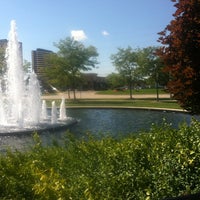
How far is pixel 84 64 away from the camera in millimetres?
58562

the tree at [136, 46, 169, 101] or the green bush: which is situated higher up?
the tree at [136, 46, 169, 101]

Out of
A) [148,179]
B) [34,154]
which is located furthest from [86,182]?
[34,154]

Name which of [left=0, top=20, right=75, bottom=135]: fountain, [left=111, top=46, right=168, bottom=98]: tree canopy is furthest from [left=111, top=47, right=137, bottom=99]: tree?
[left=0, top=20, right=75, bottom=135]: fountain

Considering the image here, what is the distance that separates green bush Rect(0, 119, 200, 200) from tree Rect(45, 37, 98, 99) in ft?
162

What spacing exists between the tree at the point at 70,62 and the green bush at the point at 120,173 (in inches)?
1942

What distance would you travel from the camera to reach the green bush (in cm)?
614

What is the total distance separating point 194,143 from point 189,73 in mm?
1645

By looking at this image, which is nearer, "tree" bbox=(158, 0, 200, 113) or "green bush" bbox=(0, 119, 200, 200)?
"green bush" bbox=(0, 119, 200, 200)

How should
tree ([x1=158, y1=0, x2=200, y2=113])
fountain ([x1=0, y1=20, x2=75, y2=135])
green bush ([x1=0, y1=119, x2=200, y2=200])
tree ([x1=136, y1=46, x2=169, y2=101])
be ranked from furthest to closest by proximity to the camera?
1. tree ([x1=136, y1=46, x2=169, y2=101])
2. fountain ([x1=0, y1=20, x2=75, y2=135])
3. tree ([x1=158, y1=0, x2=200, y2=113])
4. green bush ([x1=0, y1=119, x2=200, y2=200])

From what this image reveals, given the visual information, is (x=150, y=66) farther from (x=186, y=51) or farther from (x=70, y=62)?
(x=186, y=51)

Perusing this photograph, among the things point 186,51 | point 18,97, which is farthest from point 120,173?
point 18,97

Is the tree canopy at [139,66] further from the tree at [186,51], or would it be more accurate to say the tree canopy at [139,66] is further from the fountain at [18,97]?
the tree at [186,51]

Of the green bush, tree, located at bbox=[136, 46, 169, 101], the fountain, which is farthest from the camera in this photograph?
tree, located at bbox=[136, 46, 169, 101]

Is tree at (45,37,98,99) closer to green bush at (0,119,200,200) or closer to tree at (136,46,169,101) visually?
tree at (136,46,169,101)
